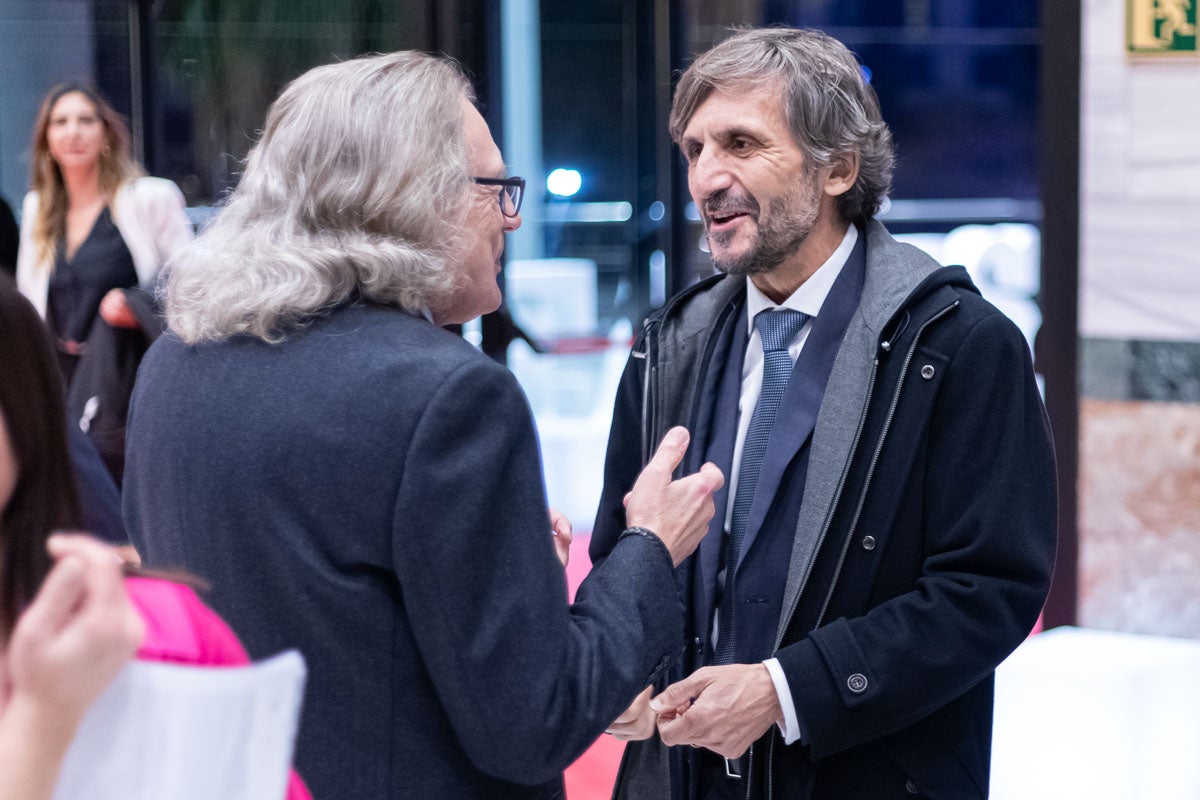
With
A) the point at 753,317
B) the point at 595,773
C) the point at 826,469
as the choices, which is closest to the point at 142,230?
the point at 595,773

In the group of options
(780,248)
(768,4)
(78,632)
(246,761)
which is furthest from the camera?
(768,4)

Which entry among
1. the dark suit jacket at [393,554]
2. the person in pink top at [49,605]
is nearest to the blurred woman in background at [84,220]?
the dark suit jacket at [393,554]

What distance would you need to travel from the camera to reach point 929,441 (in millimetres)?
1751

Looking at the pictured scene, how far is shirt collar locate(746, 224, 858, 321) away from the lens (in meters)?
1.90

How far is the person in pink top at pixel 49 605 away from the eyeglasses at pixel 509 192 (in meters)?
0.62

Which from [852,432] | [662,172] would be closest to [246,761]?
[852,432]

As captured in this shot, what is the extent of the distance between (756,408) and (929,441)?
0.26 meters

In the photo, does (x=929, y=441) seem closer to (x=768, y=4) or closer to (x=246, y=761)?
(x=246, y=761)

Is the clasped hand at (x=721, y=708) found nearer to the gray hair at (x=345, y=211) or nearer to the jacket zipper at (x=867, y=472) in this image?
the jacket zipper at (x=867, y=472)

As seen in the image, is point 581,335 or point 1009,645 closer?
point 1009,645

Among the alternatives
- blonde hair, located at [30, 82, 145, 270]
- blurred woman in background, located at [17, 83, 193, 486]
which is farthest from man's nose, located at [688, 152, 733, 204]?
blonde hair, located at [30, 82, 145, 270]

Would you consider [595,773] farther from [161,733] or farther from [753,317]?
[161,733]

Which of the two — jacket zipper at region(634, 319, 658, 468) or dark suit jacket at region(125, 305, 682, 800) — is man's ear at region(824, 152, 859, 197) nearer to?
jacket zipper at region(634, 319, 658, 468)

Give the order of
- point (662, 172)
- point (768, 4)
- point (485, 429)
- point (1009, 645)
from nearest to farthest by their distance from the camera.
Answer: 1. point (485, 429)
2. point (1009, 645)
3. point (662, 172)
4. point (768, 4)
